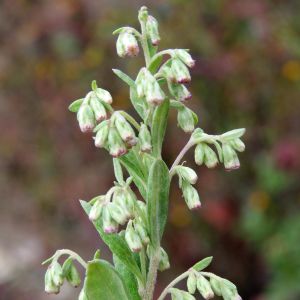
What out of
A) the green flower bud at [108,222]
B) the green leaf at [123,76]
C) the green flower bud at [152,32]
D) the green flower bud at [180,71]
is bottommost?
the green flower bud at [108,222]

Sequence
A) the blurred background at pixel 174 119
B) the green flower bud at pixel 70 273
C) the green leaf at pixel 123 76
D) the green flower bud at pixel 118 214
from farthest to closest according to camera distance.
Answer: the blurred background at pixel 174 119, the green flower bud at pixel 70 273, the green leaf at pixel 123 76, the green flower bud at pixel 118 214

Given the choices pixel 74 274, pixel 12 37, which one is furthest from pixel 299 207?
pixel 74 274

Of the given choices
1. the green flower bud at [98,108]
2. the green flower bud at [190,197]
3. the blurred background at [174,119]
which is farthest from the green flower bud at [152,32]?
the blurred background at [174,119]

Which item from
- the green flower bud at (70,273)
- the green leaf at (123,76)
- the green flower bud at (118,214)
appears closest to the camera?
the green flower bud at (118,214)

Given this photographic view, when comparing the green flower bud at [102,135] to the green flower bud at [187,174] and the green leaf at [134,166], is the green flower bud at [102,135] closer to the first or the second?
the green leaf at [134,166]

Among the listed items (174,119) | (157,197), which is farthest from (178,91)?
(174,119)

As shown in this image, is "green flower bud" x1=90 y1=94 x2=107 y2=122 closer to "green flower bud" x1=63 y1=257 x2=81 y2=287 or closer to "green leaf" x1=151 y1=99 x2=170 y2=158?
"green leaf" x1=151 y1=99 x2=170 y2=158

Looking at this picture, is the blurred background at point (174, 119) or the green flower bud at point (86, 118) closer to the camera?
the green flower bud at point (86, 118)
